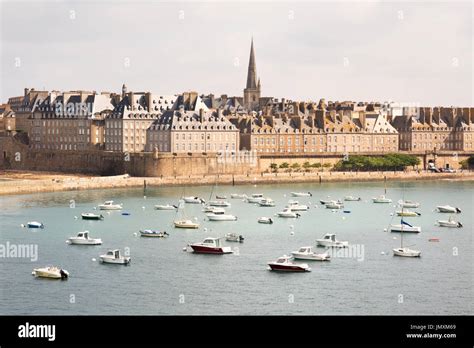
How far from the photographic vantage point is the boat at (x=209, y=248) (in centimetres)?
3866

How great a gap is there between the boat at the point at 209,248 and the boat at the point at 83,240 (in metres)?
3.55

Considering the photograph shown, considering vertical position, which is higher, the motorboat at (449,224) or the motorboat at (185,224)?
the motorboat at (185,224)

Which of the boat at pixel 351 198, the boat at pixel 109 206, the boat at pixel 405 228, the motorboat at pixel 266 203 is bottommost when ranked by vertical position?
the boat at pixel 405 228

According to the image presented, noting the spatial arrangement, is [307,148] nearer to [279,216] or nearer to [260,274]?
[279,216]

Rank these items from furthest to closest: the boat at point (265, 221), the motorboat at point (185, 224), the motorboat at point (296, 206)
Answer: the motorboat at point (296, 206), the boat at point (265, 221), the motorboat at point (185, 224)

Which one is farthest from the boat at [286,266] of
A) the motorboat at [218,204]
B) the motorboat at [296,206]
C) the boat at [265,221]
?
the motorboat at [218,204]

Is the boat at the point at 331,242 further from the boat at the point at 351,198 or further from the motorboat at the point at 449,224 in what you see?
the boat at the point at 351,198

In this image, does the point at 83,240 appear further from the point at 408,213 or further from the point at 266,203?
the point at 266,203

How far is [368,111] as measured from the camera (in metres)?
93.0

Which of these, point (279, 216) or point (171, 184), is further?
point (171, 184)

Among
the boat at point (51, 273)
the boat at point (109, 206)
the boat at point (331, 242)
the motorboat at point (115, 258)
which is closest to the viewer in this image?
the boat at point (51, 273)

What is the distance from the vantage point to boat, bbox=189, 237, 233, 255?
38656mm

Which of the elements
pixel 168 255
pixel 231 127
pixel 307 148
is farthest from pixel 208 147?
pixel 168 255
